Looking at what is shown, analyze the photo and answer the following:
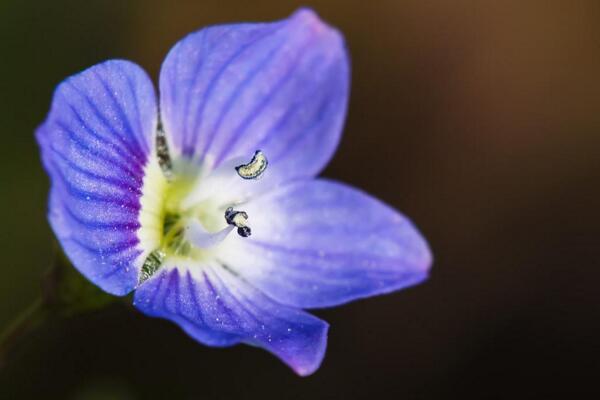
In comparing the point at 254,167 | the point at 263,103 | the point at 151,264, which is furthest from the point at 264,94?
the point at 151,264

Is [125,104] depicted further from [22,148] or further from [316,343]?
[22,148]

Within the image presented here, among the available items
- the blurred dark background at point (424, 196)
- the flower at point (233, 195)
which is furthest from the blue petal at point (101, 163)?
the blurred dark background at point (424, 196)

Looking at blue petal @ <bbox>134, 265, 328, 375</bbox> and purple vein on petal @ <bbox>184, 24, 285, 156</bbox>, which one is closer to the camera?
blue petal @ <bbox>134, 265, 328, 375</bbox>

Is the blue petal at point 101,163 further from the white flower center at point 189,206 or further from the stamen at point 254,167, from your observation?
the stamen at point 254,167

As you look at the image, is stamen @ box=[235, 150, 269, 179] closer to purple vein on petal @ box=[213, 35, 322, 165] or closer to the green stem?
purple vein on petal @ box=[213, 35, 322, 165]

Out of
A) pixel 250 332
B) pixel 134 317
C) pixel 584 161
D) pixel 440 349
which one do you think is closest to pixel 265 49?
pixel 250 332

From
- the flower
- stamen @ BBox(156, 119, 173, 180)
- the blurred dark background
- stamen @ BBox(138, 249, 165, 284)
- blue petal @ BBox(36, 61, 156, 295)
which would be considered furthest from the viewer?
the blurred dark background

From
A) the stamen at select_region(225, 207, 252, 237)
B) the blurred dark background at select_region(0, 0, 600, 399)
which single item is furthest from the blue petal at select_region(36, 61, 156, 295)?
the blurred dark background at select_region(0, 0, 600, 399)
